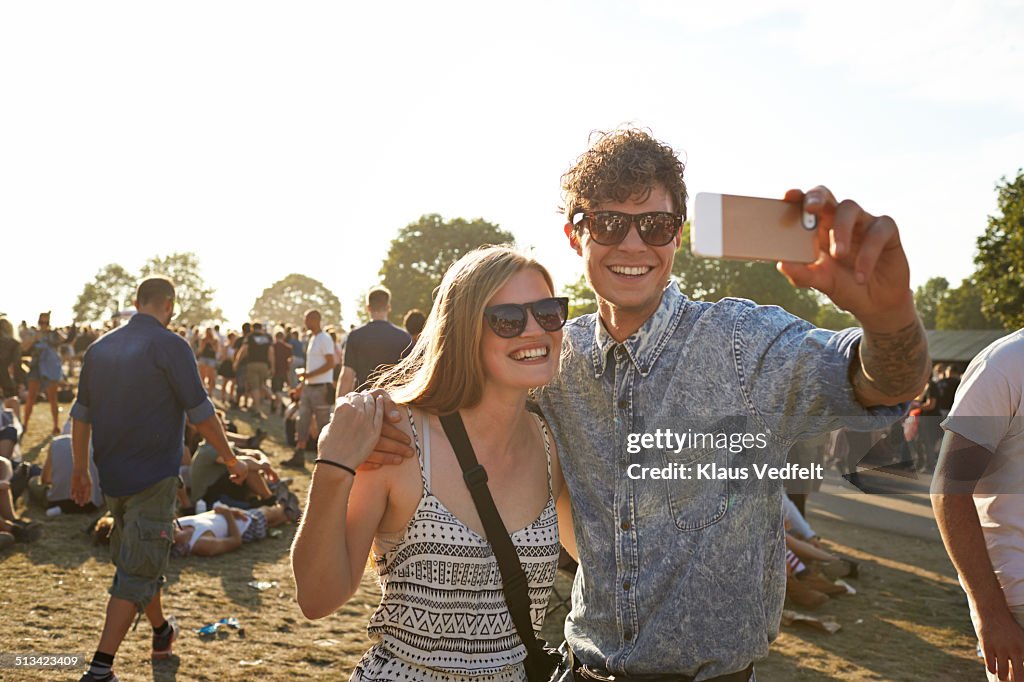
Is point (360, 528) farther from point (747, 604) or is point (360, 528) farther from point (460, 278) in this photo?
point (747, 604)

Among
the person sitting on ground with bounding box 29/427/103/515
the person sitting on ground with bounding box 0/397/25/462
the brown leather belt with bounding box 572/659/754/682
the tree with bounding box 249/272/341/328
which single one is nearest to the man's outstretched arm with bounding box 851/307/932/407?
the brown leather belt with bounding box 572/659/754/682

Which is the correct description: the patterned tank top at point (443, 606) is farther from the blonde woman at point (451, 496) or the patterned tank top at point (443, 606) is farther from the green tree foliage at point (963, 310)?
the green tree foliage at point (963, 310)

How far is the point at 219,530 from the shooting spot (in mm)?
8266

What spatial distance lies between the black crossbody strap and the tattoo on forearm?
118cm

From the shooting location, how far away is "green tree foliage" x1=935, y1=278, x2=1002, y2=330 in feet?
236

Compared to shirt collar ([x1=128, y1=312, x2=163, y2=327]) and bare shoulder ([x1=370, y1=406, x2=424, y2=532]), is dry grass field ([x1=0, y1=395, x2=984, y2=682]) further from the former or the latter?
bare shoulder ([x1=370, y1=406, x2=424, y2=532])

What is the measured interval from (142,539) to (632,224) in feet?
13.6

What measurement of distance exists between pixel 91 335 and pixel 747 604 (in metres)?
26.1

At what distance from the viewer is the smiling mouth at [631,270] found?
232cm

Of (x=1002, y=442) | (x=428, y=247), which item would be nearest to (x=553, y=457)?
(x=1002, y=442)

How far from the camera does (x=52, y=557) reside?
7598 millimetres

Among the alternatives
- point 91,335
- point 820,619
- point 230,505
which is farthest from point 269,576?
point 91,335

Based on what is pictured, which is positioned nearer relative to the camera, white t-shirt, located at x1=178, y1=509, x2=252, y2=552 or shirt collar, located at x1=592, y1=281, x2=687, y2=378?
shirt collar, located at x1=592, y1=281, x2=687, y2=378

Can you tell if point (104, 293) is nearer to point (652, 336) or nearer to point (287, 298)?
point (287, 298)
